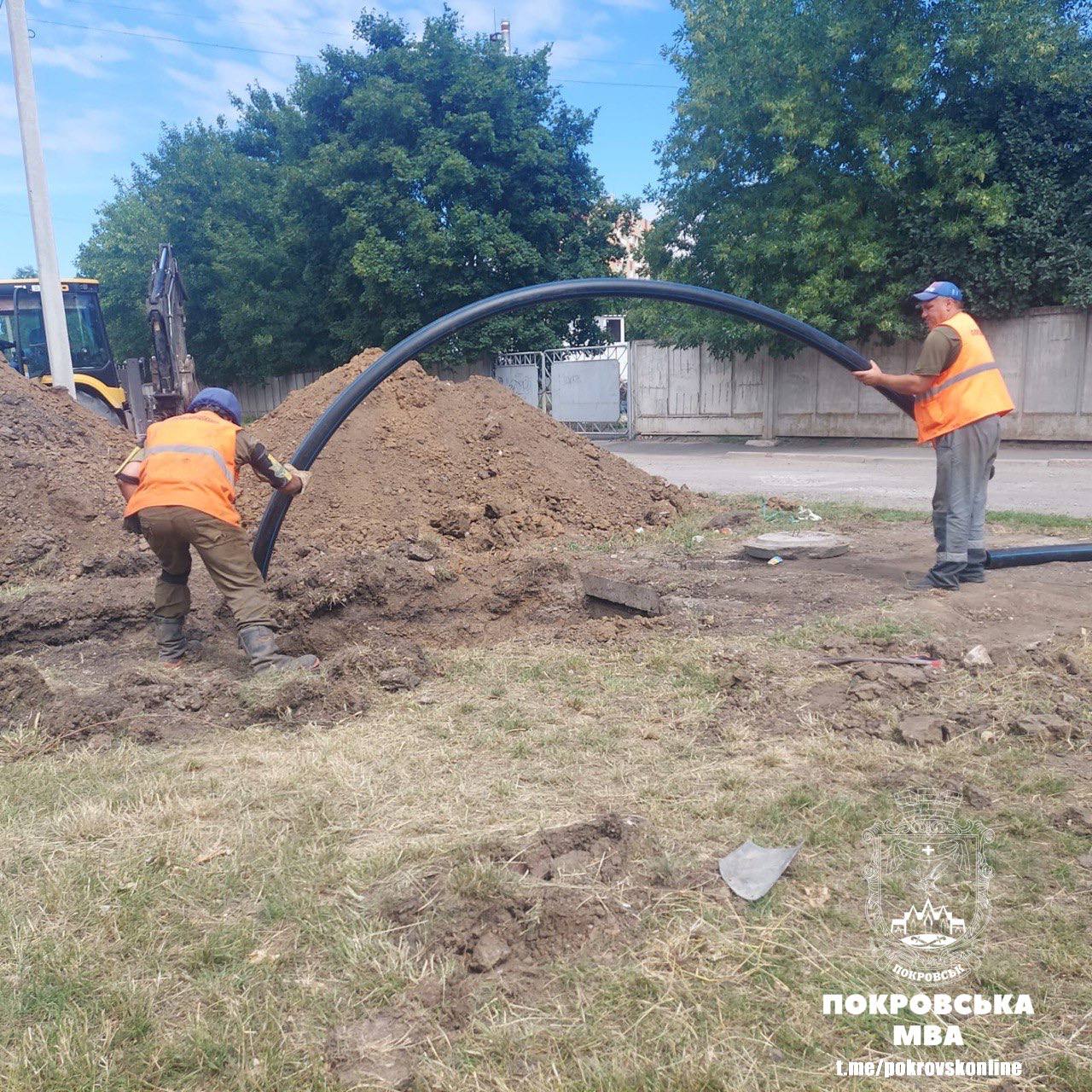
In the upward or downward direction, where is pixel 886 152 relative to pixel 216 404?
upward

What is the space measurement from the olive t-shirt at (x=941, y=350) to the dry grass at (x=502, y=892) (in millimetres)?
2346

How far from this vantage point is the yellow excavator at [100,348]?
51.2 feet

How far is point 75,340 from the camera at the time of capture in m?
16.2

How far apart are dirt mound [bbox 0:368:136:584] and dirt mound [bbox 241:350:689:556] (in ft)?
4.84

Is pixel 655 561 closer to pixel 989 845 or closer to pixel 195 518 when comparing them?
pixel 195 518

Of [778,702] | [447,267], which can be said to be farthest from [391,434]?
[447,267]

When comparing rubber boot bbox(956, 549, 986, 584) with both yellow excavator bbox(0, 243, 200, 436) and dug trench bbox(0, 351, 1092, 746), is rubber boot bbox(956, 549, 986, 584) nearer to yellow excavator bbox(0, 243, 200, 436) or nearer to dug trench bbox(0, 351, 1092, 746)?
dug trench bbox(0, 351, 1092, 746)

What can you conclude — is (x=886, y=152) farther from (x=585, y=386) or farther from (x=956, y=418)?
(x=956, y=418)

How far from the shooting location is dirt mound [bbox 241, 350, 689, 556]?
8812 mm

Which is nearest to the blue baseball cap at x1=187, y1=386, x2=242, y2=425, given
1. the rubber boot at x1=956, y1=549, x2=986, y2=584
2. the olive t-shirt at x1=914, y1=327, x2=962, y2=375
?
the olive t-shirt at x1=914, y1=327, x2=962, y2=375

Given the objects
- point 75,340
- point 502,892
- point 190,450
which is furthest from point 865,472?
point 75,340

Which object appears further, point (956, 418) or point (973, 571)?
point (973, 571)

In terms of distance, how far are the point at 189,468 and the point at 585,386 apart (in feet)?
67.8

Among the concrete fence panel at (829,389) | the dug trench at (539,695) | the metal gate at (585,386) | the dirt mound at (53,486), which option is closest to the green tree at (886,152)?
the concrete fence panel at (829,389)
